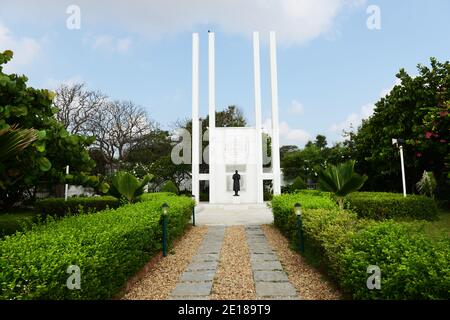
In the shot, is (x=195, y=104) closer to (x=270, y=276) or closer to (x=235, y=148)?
(x=235, y=148)

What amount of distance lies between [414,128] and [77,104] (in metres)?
22.6

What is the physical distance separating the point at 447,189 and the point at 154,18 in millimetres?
13725

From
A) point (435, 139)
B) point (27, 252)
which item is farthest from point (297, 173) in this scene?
point (27, 252)

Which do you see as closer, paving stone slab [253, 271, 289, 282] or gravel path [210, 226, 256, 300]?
gravel path [210, 226, 256, 300]

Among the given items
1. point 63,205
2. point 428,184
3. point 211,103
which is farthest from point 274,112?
point 63,205

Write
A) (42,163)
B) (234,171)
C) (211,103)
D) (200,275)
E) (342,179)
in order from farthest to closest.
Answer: (234,171)
(211,103)
(342,179)
(200,275)
(42,163)

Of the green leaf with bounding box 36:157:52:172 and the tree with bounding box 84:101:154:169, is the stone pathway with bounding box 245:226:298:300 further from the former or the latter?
the tree with bounding box 84:101:154:169

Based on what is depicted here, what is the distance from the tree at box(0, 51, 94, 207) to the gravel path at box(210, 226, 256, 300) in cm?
259

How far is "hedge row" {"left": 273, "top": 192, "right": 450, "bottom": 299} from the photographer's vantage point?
8.14 feet

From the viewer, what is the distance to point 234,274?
15.6 feet

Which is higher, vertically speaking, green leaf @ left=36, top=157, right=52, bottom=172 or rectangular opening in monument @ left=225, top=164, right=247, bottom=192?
rectangular opening in monument @ left=225, top=164, right=247, bottom=192

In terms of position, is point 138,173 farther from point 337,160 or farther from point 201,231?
point 201,231

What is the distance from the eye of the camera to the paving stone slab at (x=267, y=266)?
5.07m

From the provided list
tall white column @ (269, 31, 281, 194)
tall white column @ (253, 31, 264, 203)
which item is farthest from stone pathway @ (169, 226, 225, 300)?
tall white column @ (269, 31, 281, 194)
